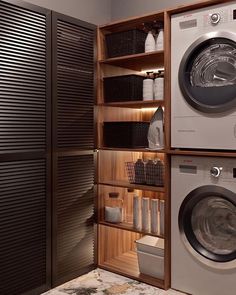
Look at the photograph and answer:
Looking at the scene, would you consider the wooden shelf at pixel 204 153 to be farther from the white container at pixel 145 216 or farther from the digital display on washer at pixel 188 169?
the white container at pixel 145 216

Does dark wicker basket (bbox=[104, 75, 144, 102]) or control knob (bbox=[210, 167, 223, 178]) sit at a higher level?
dark wicker basket (bbox=[104, 75, 144, 102])

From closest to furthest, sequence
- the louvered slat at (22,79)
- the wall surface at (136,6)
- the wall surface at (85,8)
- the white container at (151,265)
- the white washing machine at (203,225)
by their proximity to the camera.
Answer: the louvered slat at (22,79) → the white washing machine at (203,225) → the white container at (151,265) → the wall surface at (85,8) → the wall surface at (136,6)

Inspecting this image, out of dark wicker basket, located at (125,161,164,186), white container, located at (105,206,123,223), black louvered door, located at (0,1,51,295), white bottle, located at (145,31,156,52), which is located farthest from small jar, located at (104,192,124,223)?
white bottle, located at (145,31,156,52)

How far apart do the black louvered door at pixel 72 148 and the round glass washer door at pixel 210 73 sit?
2.69 ft

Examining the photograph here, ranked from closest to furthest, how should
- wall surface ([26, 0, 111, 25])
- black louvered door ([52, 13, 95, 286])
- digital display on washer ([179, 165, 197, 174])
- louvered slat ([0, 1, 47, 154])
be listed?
louvered slat ([0, 1, 47, 154]) → digital display on washer ([179, 165, 197, 174]) → black louvered door ([52, 13, 95, 286]) → wall surface ([26, 0, 111, 25])

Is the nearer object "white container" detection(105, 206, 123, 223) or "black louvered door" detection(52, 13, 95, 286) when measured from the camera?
"black louvered door" detection(52, 13, 95, 286)

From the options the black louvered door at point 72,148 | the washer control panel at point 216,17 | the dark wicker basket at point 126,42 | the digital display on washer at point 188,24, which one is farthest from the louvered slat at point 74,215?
the washer control panel at point 216,17

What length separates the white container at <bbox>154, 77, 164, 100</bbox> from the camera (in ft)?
8.95

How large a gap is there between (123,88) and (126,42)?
367 mm

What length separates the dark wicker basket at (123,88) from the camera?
9.44 ft

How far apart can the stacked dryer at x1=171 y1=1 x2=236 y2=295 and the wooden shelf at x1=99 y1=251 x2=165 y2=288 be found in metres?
0.18

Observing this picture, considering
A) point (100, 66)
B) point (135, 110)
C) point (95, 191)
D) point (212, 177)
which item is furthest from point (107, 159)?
point (212, 177)

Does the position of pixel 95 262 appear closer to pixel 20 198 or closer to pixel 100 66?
pixel 20 198

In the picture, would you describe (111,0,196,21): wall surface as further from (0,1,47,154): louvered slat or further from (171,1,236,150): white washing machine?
(0,1,47,154): louvered slat
